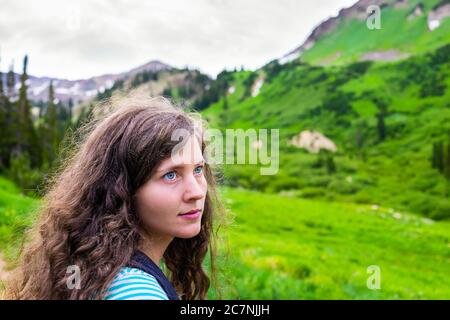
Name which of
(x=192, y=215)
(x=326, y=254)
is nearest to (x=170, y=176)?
(x=192, y=215)

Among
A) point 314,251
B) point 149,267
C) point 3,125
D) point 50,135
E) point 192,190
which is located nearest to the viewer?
point 149,267

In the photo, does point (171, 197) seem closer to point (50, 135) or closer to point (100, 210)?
point (100, 210)

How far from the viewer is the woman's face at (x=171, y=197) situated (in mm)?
2203

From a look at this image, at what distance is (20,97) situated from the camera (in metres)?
53.7

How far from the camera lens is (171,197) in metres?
2.20

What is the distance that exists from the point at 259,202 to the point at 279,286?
122 ft

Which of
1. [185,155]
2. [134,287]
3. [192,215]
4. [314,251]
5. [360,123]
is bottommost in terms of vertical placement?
[314,251]

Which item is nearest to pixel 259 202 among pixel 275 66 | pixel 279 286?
pixel 279 286

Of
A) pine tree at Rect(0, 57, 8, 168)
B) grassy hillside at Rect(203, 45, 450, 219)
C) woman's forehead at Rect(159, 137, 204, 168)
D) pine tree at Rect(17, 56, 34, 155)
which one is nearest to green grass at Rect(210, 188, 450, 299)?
woman's forehead at Rect(159, 137, 204, 168)

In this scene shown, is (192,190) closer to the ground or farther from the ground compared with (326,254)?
farther from the ground

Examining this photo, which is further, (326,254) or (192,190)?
(326,254)

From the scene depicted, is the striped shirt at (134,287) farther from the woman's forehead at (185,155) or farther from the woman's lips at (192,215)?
the woman's forehead at (185,155)

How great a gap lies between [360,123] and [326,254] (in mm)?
96465

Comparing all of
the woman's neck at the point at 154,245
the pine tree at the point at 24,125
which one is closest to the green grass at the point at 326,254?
the woman's neck at the point at 154,245
